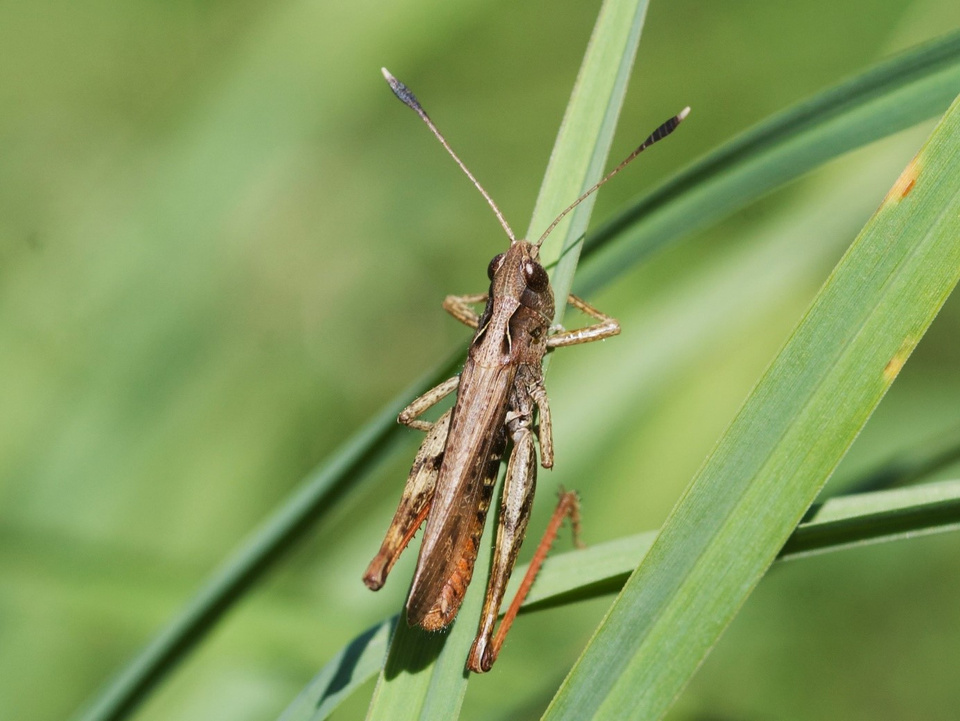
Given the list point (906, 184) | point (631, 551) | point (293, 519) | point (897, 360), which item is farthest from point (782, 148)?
point (293, 519)

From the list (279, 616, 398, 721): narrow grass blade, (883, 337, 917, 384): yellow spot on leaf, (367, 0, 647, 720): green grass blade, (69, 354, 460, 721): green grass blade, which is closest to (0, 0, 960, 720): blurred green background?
(69, 354, 460, 721): green grass blade

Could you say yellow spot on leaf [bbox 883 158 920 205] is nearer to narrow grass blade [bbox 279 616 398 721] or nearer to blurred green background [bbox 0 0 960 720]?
blurred green background [bbox 0 0 960 720]

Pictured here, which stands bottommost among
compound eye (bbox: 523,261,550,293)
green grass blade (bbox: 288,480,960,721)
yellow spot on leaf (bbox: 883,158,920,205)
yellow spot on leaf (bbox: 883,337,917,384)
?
green grass blade (bbox: 288,480,960,721)

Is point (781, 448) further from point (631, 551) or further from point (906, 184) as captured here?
point (906, 184)

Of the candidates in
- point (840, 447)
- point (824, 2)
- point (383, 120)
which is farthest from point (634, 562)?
point (824, 2)

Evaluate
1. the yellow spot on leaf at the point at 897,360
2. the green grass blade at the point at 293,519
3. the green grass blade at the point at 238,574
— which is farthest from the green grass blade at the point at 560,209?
the yellow spot on leaf at the point at 897,360

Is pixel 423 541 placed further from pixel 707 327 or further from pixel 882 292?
pixel 707 327

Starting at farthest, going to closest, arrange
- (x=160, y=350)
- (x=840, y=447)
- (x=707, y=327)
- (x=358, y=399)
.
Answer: (x=358, y=399) → (x=160, y=350) → (x=707, y=327) → (x=840, y=447)
